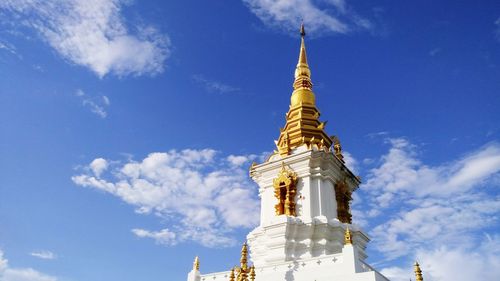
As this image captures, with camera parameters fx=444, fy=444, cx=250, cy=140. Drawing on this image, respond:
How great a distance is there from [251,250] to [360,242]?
6.59 metres

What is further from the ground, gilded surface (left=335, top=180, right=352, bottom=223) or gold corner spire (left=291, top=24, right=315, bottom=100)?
gold corner spire (left=291, top=24, right=315, bottom=100)

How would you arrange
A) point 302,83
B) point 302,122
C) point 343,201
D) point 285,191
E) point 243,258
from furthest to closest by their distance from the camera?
point 302,83, point 302,122, point 343,201, point 285,191, point 243,258

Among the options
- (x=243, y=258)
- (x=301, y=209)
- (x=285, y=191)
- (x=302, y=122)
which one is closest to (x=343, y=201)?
(x=301, y=209)

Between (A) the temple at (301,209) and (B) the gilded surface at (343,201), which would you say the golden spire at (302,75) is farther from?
(B) the gilded surface at (343,201)

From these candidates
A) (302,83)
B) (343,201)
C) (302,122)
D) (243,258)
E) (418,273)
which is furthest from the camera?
(302,83)

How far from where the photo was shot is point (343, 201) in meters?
27.7

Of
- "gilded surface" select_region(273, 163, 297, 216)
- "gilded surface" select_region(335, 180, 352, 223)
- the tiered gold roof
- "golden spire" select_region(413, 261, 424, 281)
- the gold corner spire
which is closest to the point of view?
"golden spire" select_region(413, 261, 424, 281)

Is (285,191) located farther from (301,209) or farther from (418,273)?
(418,273)

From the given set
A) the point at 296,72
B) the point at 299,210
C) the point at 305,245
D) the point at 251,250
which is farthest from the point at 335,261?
the point at 296,72

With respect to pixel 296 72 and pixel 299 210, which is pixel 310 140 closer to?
pixel 299 210

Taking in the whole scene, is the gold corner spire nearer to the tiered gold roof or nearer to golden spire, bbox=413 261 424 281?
the tiered gold roof

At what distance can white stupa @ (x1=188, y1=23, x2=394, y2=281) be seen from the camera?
20.8 metres

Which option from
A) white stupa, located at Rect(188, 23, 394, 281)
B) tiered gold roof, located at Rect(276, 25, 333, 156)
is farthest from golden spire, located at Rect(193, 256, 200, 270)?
tiered gold roof, located at Rect(276, 25, 333, 156)

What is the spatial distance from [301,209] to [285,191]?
1498mm
